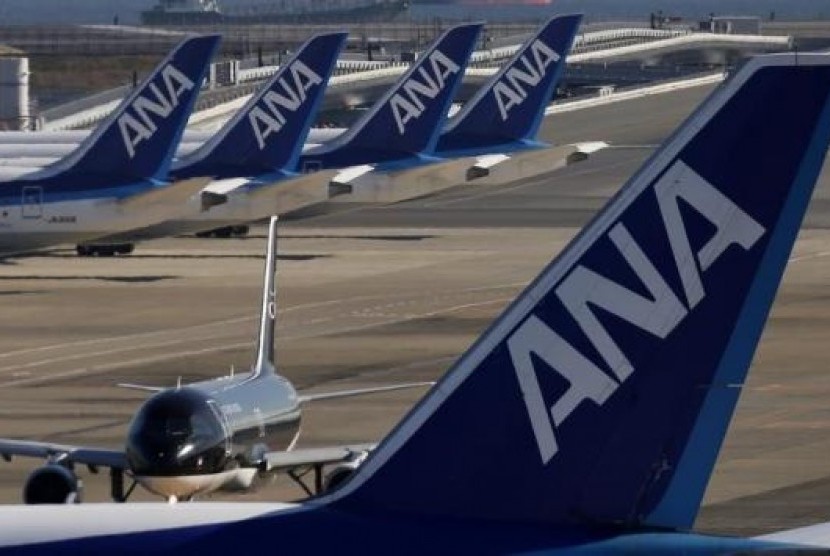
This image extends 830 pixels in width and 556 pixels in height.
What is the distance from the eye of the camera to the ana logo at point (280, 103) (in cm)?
7625

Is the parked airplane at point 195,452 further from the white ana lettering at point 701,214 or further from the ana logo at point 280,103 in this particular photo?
the ana logo at point 280,103

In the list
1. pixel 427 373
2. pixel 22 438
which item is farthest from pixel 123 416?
pixel 427 373

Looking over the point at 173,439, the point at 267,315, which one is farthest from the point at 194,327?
the point at 173,439

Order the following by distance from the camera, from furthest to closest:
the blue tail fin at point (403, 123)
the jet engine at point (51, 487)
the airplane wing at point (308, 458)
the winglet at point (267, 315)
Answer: the blue tail fin at point (403, 123), the winglet at point (267, 315), the airplane wing at point (308, 458), the jet engine at point (51, 487)

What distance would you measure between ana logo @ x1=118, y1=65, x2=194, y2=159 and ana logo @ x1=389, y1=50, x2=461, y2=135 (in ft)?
33.8

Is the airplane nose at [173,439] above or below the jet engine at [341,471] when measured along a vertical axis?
above

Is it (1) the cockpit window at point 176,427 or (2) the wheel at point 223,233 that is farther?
(2) the wheel at point 223,233

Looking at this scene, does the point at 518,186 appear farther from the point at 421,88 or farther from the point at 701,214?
the point at 701,214

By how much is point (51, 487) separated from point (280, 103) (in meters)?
50.8

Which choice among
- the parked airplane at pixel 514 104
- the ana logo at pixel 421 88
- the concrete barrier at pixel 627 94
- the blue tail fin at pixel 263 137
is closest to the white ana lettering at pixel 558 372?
the blue tail fin at pixel 263 137

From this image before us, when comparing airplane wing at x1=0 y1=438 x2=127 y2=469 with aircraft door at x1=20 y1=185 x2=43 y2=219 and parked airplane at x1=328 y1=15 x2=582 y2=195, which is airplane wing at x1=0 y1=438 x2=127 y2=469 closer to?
aircraft door at x1=20 y1=185 x2=43 y2=219

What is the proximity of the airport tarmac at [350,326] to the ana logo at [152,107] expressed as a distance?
3.49 meters

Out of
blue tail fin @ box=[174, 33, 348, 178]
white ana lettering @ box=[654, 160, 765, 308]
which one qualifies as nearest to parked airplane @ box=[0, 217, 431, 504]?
white ana lettering @ box=[654, 160, 765, 308]

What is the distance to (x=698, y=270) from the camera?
51.6 feet
